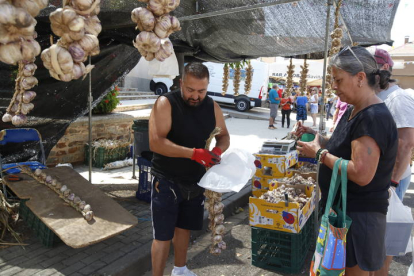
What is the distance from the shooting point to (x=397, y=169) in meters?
2.59

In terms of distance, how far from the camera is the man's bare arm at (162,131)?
95.1 inches

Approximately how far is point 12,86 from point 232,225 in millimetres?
3592

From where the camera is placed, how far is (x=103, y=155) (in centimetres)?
656

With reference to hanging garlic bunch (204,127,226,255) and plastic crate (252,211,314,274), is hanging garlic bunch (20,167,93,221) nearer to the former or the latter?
hanging garlic bunch (204,127,226,255)

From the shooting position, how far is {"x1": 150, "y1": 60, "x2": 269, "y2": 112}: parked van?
18391 mm

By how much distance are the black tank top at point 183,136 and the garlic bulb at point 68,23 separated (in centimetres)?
138

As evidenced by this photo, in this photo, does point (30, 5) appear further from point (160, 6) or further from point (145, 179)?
point (145, 179)

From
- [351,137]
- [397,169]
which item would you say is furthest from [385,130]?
[397,169]

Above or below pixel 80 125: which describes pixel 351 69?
above

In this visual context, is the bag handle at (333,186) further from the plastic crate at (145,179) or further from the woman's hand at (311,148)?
the plastic crate at (145,179)

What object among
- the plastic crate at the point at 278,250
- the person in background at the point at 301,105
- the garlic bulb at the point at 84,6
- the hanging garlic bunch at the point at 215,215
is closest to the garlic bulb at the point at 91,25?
the garlic bulb at the point at 84,6

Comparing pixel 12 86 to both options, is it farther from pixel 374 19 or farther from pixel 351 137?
pixel 374 19

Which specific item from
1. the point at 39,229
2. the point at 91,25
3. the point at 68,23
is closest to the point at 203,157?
the point at 91,25

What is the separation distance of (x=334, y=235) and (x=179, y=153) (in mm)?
1211
